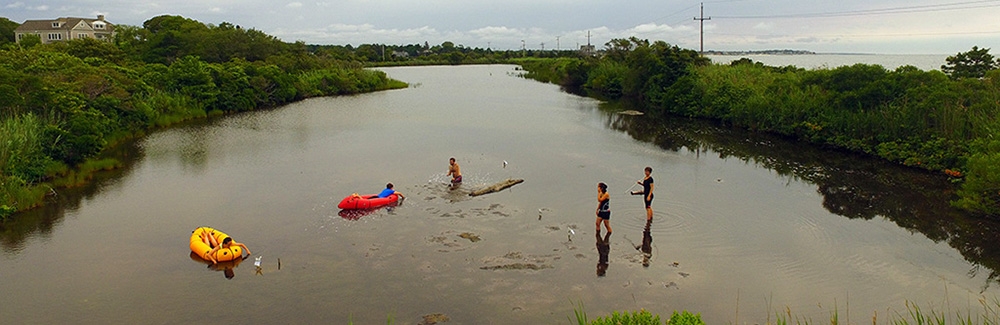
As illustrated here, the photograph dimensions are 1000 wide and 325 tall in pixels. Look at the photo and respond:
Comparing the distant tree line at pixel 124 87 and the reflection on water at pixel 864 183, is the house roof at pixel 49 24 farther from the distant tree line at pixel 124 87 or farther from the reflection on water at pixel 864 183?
the reflection on water at pixel 864 183

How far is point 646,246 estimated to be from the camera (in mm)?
14484

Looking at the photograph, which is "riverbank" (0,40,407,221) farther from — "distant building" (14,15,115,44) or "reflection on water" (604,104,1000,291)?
"distant building" (14,15,115,44)

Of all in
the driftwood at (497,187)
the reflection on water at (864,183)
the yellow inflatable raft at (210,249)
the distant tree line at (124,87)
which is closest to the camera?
the yellow inflatable raft at (210,249)

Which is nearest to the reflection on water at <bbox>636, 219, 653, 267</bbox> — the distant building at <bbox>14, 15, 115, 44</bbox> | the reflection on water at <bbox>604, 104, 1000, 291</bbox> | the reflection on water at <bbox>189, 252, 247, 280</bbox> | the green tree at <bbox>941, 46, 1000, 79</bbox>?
the reflection on water at <bbox>604, 104, 1000, 291</bbox>

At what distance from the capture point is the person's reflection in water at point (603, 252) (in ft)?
43.0

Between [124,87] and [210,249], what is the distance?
20268 mm

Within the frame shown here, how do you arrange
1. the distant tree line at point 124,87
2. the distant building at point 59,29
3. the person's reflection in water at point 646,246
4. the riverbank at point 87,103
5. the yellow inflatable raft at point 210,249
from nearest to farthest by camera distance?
the yellow inflatable raft at point 210,249 → the person's reflection in water at point 646,246 → the riverbank at point 87,103 → the distant tree line at point 124,87 → the distant building at point 59,29

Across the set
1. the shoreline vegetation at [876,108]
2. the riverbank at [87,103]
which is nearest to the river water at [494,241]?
the shoreline vegetation at [876,108]

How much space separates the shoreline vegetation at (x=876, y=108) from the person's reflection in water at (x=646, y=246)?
8176mm

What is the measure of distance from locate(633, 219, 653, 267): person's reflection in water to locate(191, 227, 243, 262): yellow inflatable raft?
8312 millimetres

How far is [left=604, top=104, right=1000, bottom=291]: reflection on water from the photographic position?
51.1ft

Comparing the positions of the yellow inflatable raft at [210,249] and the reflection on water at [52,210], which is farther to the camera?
the reflection on water at [52,210]

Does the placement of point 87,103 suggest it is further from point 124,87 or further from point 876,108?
point 876,108

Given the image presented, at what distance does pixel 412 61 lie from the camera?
402ft
